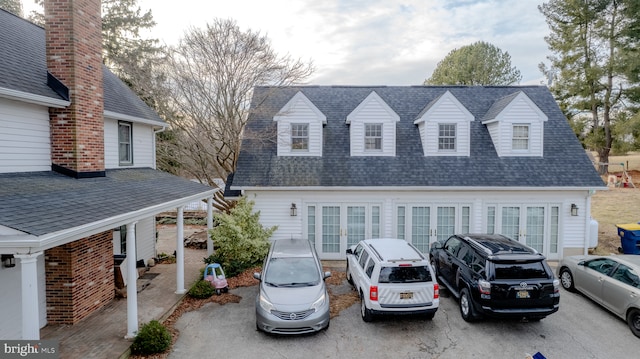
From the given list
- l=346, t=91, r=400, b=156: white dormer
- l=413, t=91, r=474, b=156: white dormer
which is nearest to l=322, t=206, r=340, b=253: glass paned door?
l=346, t=91, r=400, b=156: white dormer

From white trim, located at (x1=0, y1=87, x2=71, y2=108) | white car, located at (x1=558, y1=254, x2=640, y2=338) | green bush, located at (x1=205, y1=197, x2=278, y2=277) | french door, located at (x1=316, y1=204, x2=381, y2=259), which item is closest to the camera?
white trim, located at (x1=0, y1=87, x2=71, y2=108)

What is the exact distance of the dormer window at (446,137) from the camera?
14.5 metres

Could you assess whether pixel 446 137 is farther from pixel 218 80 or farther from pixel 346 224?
pixel 218 80

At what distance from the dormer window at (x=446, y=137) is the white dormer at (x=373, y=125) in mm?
2174

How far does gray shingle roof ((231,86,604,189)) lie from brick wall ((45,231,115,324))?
5.67 metres

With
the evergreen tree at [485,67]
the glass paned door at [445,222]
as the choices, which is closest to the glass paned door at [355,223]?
the glass paned door at [445,222]

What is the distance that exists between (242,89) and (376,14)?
7525mm

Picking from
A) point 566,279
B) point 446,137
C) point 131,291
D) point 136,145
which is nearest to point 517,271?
point 566,279

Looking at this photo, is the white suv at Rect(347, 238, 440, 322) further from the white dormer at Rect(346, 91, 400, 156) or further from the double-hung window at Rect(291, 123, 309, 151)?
the double-hung window at Rect(291, 123, 309, 151)

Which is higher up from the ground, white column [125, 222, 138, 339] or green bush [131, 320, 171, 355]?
white column [125, 222, 138, 339]

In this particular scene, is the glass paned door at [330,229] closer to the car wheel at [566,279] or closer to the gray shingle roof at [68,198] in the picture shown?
the gray shingle roof at [68,198]

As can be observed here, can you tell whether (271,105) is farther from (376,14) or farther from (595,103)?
(595,103)

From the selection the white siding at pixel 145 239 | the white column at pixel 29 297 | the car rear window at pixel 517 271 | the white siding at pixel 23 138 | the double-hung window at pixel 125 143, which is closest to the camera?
the white column at pixel 29 297

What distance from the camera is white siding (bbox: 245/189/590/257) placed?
13258 mm
